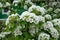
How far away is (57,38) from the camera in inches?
98.9

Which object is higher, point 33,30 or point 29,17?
point 29,17

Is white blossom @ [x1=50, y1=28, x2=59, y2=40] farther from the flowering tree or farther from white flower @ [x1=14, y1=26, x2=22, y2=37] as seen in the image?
white flower @ [x1=14, y1=26, x2=22, y2=37]

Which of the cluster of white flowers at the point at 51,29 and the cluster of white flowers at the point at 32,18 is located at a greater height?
the cluster of white flowers at the point at 32,18

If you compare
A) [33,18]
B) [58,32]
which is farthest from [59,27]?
[33,18]

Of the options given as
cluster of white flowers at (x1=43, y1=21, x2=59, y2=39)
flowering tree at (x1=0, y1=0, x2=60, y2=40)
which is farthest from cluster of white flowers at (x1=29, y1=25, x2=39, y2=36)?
cluster of white flowers at (x1=43, y1=21, x2=59, y2=39)

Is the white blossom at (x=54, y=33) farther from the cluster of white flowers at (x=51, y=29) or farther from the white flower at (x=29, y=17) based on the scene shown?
the white flower at (x=29, y=17)

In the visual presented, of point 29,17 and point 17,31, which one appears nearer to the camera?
point 29,17

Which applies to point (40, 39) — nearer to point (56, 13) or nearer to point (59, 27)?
point (59, 27)

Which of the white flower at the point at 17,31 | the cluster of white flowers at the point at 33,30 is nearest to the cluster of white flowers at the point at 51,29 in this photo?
the cluster of white flowers at the point at 33,30

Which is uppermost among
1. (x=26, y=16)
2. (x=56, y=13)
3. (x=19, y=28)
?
(x=26, y=16)

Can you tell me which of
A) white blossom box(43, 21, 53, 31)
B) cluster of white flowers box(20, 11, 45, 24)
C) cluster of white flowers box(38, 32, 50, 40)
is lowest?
cluster of white flowers box(38, 32, 50, 40)

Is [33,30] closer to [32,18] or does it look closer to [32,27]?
[32,27]

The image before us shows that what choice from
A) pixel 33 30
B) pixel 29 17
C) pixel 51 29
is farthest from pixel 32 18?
pixel 51 29

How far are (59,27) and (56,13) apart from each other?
53.5 inches
